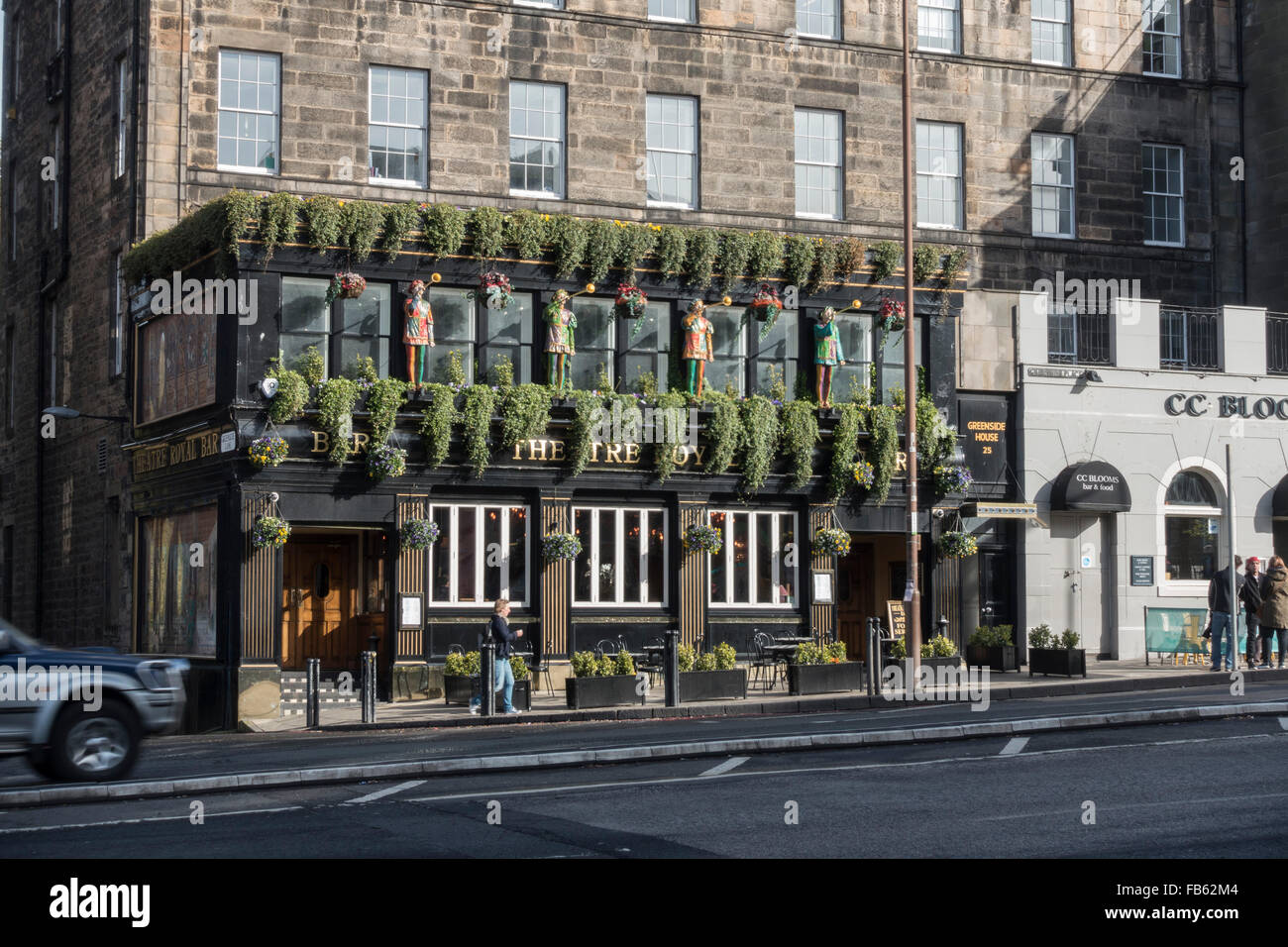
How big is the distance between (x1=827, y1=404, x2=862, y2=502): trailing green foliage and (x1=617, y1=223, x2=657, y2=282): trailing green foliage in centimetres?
468

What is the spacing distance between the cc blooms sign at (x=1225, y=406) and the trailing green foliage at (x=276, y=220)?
1745cm

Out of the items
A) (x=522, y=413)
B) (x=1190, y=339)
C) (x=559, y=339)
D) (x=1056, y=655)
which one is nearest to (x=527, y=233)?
(x=559, y=339)

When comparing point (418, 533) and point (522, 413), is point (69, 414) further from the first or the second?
point (522, 413)

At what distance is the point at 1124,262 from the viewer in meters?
35.6

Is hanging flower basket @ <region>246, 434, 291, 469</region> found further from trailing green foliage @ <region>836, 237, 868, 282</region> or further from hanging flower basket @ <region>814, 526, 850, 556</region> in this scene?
trailing green foliage @ <region>836, 237, 868, 282</region>

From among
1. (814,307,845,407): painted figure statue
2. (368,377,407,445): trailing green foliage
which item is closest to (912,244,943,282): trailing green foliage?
(814,307,845,407): painted figure statue

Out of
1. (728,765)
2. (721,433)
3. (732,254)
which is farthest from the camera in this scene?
(732,254)

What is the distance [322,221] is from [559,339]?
4461 mm

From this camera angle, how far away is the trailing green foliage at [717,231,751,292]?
30141 mm

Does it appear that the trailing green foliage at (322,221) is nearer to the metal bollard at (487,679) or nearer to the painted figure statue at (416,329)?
the painted figure statue at (416,329)

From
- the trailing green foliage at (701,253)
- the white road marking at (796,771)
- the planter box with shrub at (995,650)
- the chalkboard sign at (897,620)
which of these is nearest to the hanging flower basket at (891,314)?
the trailing green foliage at (701,253)

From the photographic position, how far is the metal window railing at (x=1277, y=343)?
34.6m

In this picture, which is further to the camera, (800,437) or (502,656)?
(800,437)

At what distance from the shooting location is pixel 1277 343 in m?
34.8
